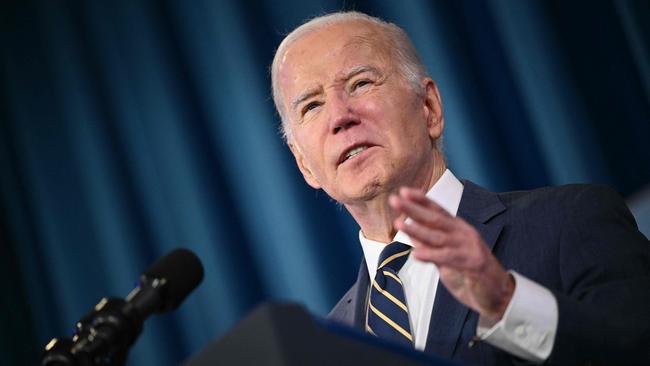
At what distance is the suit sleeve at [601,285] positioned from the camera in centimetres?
126

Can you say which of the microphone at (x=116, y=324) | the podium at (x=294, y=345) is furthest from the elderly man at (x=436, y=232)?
the microphone at (x=116, y=324)

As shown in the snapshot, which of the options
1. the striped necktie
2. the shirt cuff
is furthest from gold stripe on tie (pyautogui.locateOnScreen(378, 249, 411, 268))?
the shirt cuff

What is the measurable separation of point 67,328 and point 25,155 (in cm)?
63

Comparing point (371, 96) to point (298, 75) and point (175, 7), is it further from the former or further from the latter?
point (175, 7)

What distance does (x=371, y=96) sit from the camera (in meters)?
2.00

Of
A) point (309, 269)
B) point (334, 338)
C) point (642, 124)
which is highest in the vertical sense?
point (334, 338)

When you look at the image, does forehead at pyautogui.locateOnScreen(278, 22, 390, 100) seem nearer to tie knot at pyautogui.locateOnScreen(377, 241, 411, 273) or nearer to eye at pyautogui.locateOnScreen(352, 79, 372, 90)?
eye at pyautogui.locateOnScreen(352, 79, 372, 90)

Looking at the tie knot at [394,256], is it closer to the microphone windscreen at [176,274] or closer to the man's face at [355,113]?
the man's face at [355,113]

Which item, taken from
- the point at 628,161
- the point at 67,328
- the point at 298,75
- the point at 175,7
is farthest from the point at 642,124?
the point at 67,328

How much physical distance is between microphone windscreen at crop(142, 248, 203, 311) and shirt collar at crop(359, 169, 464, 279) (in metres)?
0.73

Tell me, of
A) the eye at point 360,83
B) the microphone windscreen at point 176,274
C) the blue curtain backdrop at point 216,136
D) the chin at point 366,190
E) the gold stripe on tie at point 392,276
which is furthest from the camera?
the blue curtain backdrop at point 216,136

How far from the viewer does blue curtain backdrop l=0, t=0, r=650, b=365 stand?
7.33 feet

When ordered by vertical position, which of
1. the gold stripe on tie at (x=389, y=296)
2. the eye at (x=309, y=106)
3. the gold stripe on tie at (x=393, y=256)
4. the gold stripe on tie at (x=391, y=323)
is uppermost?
the eye at (x=309, y=106)

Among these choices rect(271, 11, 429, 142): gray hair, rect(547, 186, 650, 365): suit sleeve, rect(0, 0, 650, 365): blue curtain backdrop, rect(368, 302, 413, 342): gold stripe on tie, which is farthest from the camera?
rect(0, 0, 650, 365): blue curtain backdrop
